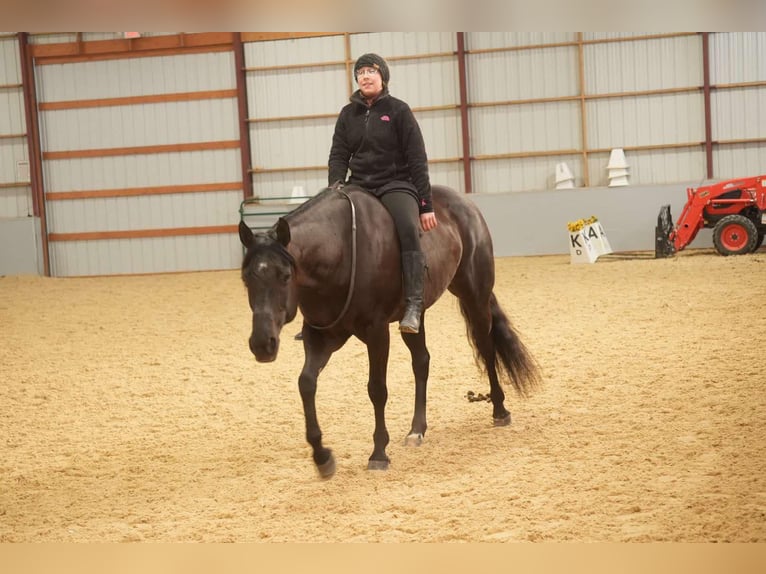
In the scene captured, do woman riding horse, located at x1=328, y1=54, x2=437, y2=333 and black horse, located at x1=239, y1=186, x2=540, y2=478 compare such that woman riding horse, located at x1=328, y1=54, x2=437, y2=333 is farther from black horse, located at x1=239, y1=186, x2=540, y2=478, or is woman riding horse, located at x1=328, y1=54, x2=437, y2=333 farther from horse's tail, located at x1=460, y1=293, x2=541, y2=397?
horse's tail, located at x1=460, y1=293, x2=541, y2=397

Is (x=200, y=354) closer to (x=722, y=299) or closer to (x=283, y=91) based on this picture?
(x=722, y=299)

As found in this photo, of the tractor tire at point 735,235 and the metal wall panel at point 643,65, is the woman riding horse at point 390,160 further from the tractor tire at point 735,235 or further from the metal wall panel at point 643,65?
the metal wall panel at point 643,65

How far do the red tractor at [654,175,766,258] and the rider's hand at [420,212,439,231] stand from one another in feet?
37.6

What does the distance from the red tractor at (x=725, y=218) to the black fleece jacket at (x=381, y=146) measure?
11.6 metres

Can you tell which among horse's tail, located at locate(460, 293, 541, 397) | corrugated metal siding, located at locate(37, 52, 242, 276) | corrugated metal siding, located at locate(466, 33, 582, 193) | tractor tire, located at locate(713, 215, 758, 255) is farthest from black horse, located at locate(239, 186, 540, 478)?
corrugated metal siding, located at locate(37, 52, 242, 276)

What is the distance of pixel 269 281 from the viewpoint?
358 centimetres

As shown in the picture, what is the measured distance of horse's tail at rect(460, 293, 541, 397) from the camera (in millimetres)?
5324

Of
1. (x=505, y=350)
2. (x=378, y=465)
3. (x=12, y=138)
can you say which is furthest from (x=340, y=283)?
(x=12, y=138)

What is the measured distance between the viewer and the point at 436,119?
18.8m

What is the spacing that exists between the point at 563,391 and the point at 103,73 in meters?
16.8

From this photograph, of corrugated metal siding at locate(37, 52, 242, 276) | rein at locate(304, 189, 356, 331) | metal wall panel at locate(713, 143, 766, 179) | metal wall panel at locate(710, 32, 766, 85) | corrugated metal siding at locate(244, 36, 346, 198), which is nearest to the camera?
rein at locate(304, 189, 356, 331)

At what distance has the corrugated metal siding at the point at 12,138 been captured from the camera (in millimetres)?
19547

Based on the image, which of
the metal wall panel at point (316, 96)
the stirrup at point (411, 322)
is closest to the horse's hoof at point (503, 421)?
the stirrup at point (411, 322)
